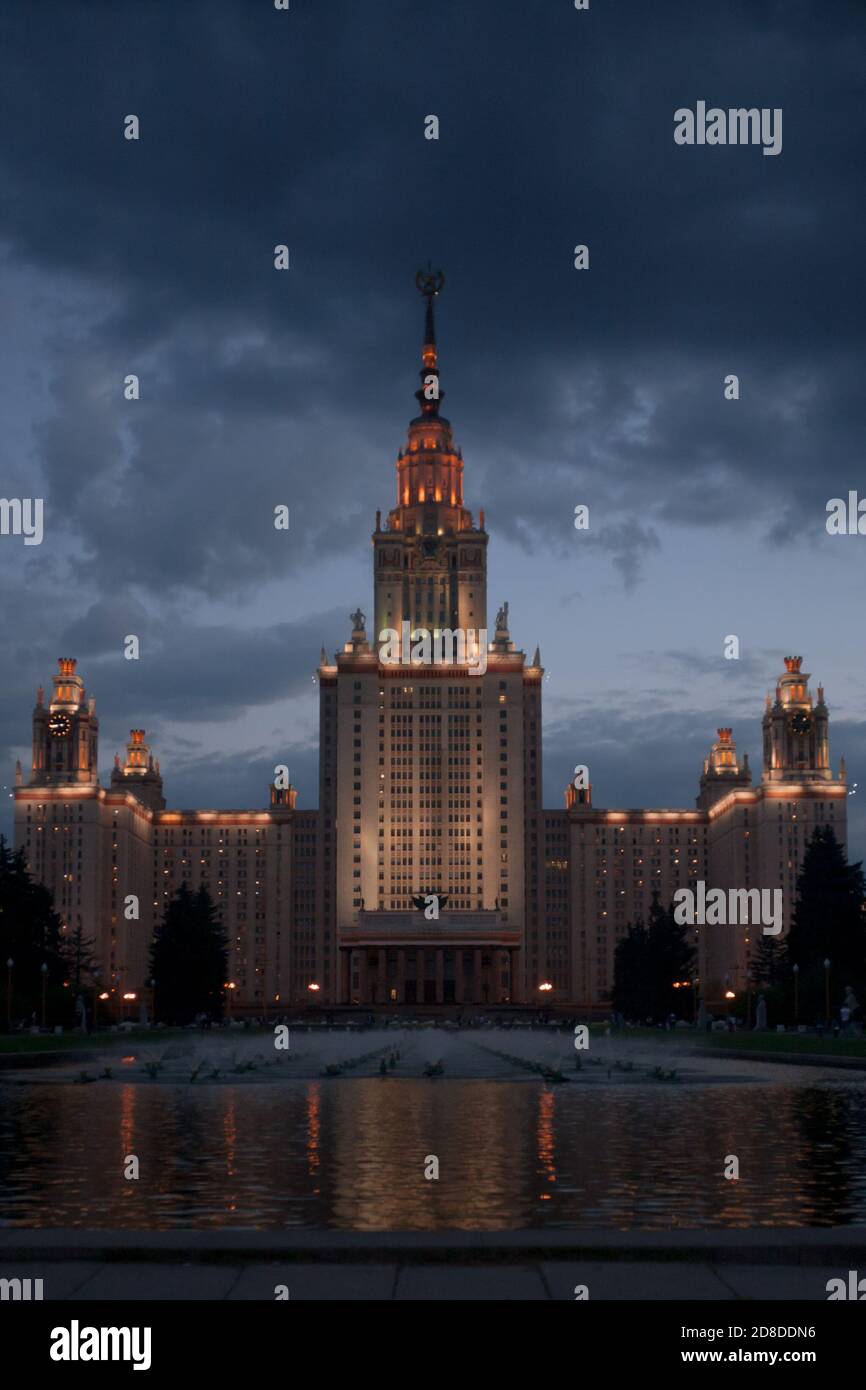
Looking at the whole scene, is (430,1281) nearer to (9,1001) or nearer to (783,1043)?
(783,1043)

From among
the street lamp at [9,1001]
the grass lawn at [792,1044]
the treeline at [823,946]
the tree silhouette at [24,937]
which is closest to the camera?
the grass lawn at [792,1044]

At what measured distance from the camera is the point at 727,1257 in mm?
15555

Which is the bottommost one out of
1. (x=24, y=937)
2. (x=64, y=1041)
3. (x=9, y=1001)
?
(x=64, y=1041)

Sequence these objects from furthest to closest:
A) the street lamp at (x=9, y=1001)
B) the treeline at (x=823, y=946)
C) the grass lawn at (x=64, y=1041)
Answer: the treeline at (x=823, y=946)
the street lamp at (x=9, y=1001)
the grass lawn at (x=64, y=1041)

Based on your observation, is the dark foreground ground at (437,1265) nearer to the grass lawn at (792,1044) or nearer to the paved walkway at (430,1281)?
the paved walkway at (430,1281)

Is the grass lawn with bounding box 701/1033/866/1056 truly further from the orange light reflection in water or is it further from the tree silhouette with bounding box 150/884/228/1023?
the tree silhouette with bounding box 150/884/228/1023

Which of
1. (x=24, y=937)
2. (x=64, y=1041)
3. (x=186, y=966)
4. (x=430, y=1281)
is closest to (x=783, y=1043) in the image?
(x=64, y=1041)

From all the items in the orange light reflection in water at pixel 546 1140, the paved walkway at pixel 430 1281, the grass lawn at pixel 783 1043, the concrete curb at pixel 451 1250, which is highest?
the concrete curb at pixel 451 1250

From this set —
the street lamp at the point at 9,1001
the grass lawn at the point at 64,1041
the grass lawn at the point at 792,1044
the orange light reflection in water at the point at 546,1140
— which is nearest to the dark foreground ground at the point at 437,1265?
the orange light reflection in water at the point at 546,1140
